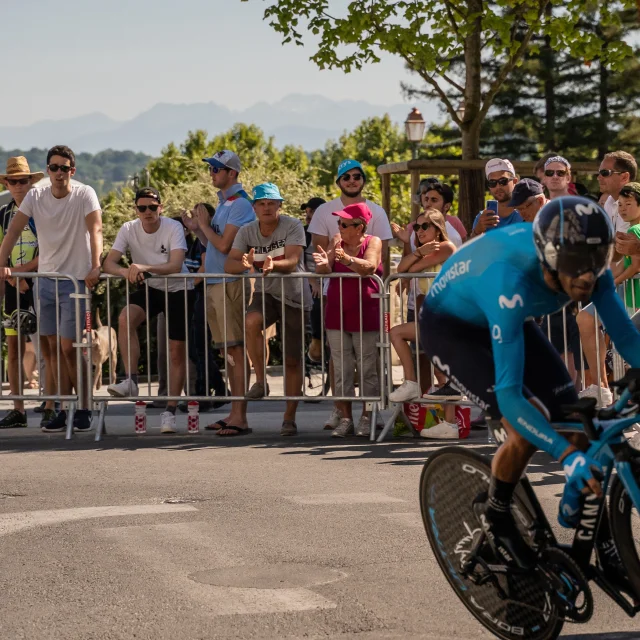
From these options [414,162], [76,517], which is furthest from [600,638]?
[414,162]

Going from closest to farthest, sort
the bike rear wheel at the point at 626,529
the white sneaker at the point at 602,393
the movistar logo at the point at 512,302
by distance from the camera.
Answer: the bike rear wheel at the point at 626,529 < the movistar logo at the point at 512,302 < the white sneaker at the point at 602,393

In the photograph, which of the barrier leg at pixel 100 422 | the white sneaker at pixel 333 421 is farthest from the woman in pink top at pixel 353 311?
the barrier leg at pixel 100 422

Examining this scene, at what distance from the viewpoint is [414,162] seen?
54.8ft

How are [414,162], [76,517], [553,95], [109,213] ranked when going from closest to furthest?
[76,517] → [414,162] → [109,213] → [553,95]

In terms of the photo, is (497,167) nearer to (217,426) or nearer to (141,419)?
(217,426)

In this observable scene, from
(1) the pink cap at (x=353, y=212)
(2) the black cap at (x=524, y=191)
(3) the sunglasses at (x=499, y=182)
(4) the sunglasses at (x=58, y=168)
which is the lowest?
(1) the pink cap at (x=353, y=212)

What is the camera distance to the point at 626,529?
447cm

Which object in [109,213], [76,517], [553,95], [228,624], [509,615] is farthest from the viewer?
[553,95]

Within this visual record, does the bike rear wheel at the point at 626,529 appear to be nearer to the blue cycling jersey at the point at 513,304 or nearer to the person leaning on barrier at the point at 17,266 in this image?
the blue cycling jersey at the point at 513,304

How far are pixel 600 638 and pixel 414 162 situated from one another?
477 inches

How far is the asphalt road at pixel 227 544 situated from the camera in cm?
540

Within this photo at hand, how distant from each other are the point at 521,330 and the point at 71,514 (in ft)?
13.7

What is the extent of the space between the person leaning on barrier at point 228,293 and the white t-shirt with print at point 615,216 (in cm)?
314

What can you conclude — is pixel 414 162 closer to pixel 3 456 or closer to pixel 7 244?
pixel 7 244
